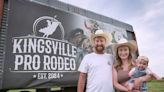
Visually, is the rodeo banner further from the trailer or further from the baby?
the baby

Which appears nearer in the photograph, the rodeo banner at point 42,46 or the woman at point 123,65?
the woman at point 123,65

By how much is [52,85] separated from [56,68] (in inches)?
14.3

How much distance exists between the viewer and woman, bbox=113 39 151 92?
2892 millimetres

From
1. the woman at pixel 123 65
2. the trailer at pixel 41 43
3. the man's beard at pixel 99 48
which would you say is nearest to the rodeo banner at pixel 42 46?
the trailer at pixel 41 43

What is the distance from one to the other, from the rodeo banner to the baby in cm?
253

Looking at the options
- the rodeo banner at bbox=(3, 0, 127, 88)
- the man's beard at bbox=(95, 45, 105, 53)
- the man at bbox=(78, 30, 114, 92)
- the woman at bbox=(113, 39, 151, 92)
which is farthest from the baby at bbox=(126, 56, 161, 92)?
the rodeo banner at bbox=(3, 0, 127, 88)

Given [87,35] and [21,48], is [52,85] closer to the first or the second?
[21,48]

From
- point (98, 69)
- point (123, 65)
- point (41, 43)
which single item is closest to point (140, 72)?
point (123, 65)

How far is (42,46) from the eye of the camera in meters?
5.33

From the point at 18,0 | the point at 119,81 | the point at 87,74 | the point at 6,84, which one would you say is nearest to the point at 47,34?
the point at 18,0

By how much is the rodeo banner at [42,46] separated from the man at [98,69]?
196 centimetres

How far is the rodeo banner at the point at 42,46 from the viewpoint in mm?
4805

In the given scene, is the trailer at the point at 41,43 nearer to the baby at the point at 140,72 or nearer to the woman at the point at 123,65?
the woman at the point at 123,65

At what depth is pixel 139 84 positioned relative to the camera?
286 centimetres
